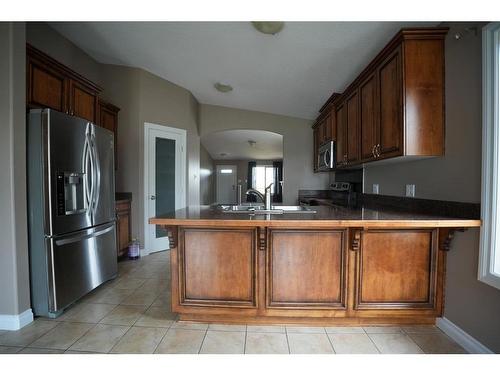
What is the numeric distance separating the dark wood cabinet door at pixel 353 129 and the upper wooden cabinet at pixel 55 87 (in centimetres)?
292

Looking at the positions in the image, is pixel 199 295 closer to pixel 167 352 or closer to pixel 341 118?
pixel 167 352

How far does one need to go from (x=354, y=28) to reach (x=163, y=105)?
301 centimetres

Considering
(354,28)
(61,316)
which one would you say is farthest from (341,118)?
(61,316)

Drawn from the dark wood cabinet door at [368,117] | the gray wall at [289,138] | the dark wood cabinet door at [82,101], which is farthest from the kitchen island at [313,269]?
the gray wall at [289,138]

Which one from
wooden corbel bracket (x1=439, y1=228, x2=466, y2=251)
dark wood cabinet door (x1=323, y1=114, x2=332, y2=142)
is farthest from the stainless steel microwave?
wooden corbel bracket (x1=439, y1=228, x2=466, y2=251)

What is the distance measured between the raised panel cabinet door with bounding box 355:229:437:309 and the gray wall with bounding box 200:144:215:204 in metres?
7.03

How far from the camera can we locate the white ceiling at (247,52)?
2189 millimetres

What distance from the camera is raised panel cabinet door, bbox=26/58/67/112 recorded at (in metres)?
2.07

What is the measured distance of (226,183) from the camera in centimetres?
1069

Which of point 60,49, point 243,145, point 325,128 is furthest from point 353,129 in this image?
point 243,145

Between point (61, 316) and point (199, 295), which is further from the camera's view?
point (61, 316)

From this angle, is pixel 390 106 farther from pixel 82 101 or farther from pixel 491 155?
pixel 82 101

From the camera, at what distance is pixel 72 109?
2.57 metres

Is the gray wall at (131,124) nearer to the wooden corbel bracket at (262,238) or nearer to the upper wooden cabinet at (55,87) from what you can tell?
the upper wooden cabinet at (55,87)
